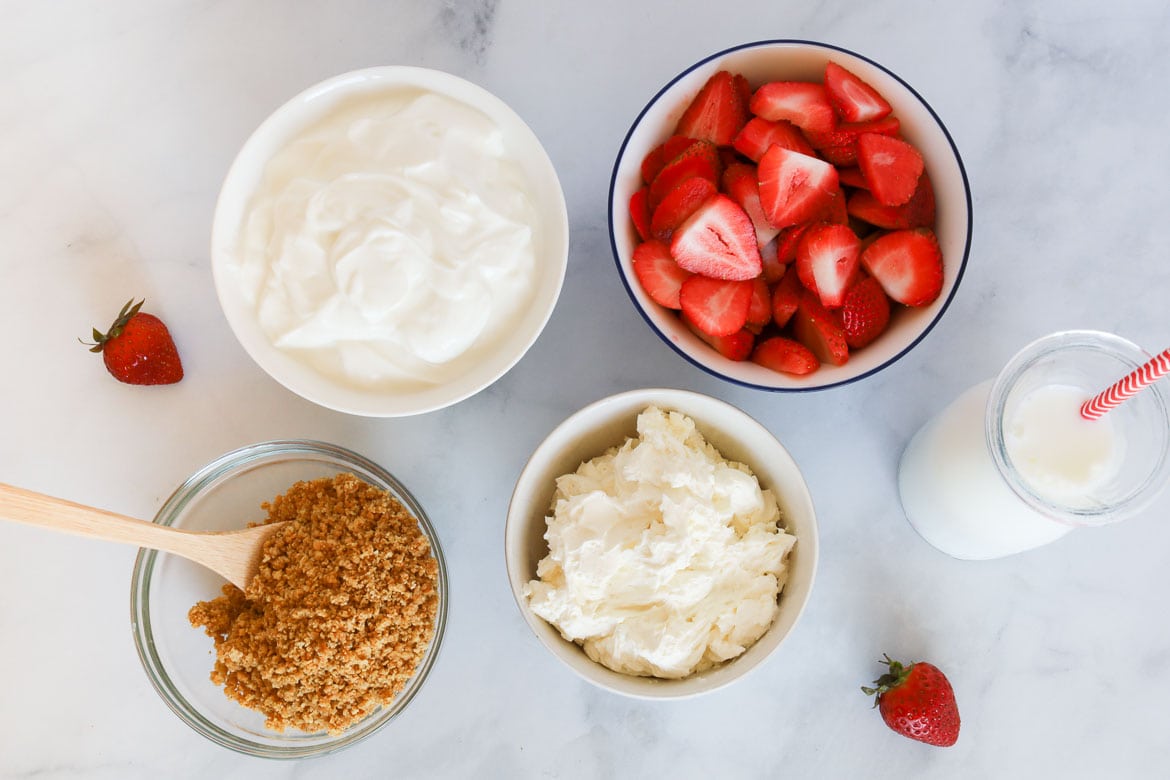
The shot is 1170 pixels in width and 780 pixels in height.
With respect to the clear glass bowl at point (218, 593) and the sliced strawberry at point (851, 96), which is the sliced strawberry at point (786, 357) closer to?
the sliced strawberry at point (851, 96)

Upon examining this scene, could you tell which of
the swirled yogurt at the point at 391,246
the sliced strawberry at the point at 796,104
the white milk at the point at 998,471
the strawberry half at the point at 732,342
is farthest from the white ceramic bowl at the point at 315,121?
the white milk at the point at 998,471

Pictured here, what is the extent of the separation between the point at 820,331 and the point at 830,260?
0.10 metres

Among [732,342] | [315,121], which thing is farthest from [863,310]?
[315,121]

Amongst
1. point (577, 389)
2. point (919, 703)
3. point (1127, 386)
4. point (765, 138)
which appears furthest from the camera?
point (577, 389)

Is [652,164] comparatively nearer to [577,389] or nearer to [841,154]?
[841,154]

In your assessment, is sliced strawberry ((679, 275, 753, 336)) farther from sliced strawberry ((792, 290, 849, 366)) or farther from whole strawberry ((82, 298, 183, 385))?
whole strawberry ((82, 298, 183, 385))

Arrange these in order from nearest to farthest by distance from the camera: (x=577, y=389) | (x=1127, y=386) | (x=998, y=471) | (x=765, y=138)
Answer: (x=1127, y=386)
(x=998, y=471)
(x=765, y=138)
(x=577, y=389)

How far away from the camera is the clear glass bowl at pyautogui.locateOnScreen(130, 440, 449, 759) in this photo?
1415mm

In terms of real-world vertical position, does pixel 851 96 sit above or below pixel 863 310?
above

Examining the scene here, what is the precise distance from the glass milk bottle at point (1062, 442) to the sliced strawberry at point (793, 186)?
35 centimetres

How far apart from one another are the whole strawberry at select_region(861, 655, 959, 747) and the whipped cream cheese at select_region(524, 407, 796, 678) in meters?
0.30

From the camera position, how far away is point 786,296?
1319 mm

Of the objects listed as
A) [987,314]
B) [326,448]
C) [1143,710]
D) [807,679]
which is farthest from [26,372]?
[1143,710]

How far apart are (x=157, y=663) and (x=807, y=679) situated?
108 centimetres
